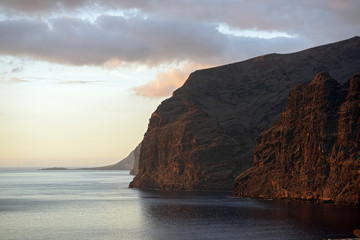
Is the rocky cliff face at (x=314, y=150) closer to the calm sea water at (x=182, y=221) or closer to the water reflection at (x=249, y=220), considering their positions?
the water reflection at (x=249, y=220)

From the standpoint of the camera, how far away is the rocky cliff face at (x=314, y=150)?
128375 millimetres

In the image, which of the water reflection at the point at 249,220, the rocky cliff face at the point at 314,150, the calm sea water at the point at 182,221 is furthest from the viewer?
the rocky cliff face at the point at 314,150

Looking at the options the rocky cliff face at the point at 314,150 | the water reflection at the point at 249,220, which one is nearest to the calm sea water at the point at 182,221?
the water reflection at the point at 249,220

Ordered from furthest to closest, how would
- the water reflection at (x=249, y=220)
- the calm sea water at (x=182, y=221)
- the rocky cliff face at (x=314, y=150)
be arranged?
the rocky cliff face at (x=314, y=150) → the calm sea water at (x=182, y=221) → the water reflection at (x=249, y=220)

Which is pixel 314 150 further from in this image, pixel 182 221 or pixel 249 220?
pixel 182 221

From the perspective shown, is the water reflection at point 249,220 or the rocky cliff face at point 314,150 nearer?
the water reflection at point 249,220

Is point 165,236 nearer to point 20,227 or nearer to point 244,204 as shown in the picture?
point 20,227

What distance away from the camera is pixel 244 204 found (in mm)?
→ 138000

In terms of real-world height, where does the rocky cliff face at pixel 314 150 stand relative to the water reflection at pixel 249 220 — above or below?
above

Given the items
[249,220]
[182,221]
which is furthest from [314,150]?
[182,221]

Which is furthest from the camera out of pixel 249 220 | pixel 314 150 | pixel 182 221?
pixel 314 150

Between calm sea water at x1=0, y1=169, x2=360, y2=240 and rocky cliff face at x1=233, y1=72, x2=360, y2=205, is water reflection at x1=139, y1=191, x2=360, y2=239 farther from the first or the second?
rocky cliff face at x1=233, y1=72, x2=360, y2=205

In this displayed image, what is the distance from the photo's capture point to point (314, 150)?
14288 centimetres

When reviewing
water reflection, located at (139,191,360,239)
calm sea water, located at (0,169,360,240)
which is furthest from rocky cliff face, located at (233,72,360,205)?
calm sea water, located at (0,169,360,240)
